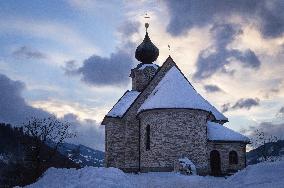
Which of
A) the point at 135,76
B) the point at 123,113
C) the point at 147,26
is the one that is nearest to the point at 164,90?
the point at 123,113

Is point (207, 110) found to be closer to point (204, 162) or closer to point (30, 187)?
point (204, 162)

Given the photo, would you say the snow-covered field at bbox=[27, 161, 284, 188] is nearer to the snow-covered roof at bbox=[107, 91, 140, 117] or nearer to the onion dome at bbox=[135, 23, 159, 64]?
the snow-covered roof at bbox=[107, 91, 140, 117]

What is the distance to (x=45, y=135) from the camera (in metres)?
31.8

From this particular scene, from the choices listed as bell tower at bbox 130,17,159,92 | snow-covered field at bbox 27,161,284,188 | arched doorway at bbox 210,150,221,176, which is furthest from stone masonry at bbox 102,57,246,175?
snow-covered field at bbox 27,161,284,188

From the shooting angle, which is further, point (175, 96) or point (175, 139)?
point (175, 96)

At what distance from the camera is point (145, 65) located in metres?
39.0

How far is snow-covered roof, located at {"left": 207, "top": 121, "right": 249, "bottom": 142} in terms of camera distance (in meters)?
31.0

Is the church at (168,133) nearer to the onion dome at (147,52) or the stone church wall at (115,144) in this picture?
the stone church wall at (115,144)

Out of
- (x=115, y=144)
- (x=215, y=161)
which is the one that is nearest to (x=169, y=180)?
(x=215, y=161)

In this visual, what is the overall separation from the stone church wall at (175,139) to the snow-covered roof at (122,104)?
19.3ft

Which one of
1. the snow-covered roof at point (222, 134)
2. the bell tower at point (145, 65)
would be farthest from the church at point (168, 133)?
the bell tower at point (145, 65)

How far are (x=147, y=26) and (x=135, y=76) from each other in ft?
17.8

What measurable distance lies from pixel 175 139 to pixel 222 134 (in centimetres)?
490

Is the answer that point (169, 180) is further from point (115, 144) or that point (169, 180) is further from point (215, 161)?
point (115, 144)
